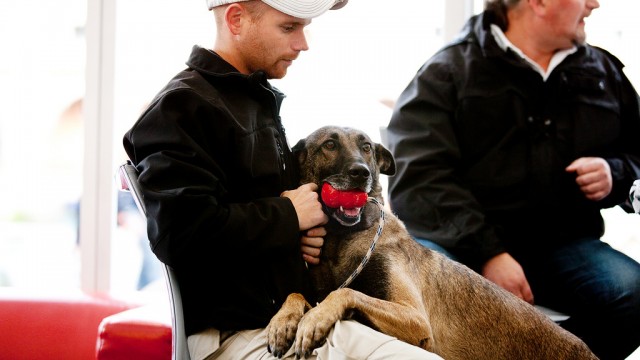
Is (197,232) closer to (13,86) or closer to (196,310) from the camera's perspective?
(196,310)

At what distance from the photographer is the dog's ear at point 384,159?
188 cm

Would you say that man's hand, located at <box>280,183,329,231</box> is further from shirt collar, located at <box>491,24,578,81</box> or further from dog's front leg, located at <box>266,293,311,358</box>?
shirt collar, located at <box>491,24,578,81</box>

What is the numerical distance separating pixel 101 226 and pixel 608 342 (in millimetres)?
2351

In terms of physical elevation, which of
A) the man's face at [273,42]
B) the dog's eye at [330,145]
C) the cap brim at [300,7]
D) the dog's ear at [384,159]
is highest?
the cap brim at [300,7]

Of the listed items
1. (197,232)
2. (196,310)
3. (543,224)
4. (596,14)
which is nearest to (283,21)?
(197,232)

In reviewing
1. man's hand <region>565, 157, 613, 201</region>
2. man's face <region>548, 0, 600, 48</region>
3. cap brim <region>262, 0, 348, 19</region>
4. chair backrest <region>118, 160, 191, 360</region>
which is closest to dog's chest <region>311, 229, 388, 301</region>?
chair backrest <region>118, 160, 191, 360</region>

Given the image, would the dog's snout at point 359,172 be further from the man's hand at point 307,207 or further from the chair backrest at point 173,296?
the chair backrest at point 173,296

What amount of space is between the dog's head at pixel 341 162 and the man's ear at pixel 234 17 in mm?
345

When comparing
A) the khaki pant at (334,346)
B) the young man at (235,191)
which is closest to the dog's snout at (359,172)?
the young man at (235,191)

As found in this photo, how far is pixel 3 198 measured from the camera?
372 centimetres

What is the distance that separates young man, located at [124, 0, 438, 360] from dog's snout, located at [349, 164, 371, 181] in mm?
102

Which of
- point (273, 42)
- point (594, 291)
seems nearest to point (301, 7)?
point (273, 42)

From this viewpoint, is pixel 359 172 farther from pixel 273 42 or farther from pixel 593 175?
pixel 593 175

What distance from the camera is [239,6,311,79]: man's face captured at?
1.61m
